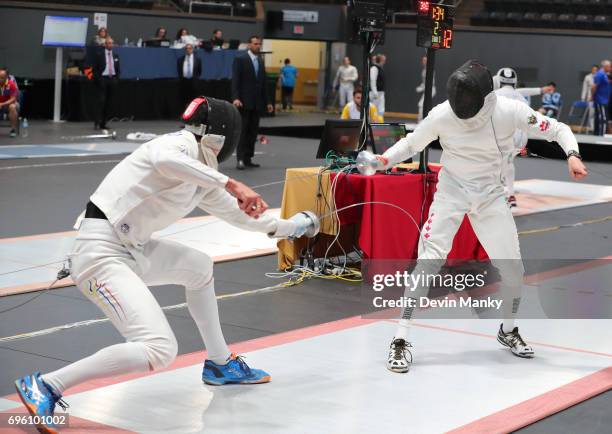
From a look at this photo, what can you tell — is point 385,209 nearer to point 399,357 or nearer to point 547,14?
point 399,357

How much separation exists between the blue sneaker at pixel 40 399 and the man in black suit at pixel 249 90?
876cm

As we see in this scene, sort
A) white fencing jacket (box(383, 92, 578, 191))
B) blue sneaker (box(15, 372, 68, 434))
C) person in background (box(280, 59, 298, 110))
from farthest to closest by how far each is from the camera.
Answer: person in background (box(280, 59, 298, 110))
white fencing jacket (box(383, 92, 578, 191))
blue sneaker (box(15, 372, 68, 434))

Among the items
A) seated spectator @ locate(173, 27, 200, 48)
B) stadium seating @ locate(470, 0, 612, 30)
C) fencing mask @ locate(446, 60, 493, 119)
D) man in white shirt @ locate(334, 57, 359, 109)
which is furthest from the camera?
man in white shirt @ locate(334, 57, 359, 109)

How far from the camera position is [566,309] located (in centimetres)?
604

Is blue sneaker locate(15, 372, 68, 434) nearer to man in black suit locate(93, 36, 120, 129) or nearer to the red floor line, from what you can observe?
the red floor line

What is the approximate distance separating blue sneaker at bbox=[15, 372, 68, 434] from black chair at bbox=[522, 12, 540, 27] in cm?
2347

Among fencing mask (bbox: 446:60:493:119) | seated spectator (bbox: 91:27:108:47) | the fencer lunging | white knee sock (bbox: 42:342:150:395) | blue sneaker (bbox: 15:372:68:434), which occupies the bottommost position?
blue sneaker (bbox: 15:372:68:434)

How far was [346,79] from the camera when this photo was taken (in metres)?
25.7

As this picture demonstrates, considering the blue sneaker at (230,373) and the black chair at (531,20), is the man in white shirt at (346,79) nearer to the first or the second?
the black chair at (531,20)

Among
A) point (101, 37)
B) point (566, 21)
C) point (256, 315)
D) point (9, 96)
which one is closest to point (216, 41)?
point (101, 37)

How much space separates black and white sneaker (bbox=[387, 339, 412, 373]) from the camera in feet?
15.0

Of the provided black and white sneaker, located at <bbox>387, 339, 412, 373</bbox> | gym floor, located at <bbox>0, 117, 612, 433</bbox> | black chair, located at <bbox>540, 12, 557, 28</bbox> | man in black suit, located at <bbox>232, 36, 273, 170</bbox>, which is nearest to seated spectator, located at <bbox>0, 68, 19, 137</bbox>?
gym floor, located at <bbox>0, 117, 612, 433</bbox>

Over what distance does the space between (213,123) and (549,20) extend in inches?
897

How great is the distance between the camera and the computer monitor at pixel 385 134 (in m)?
7.38
